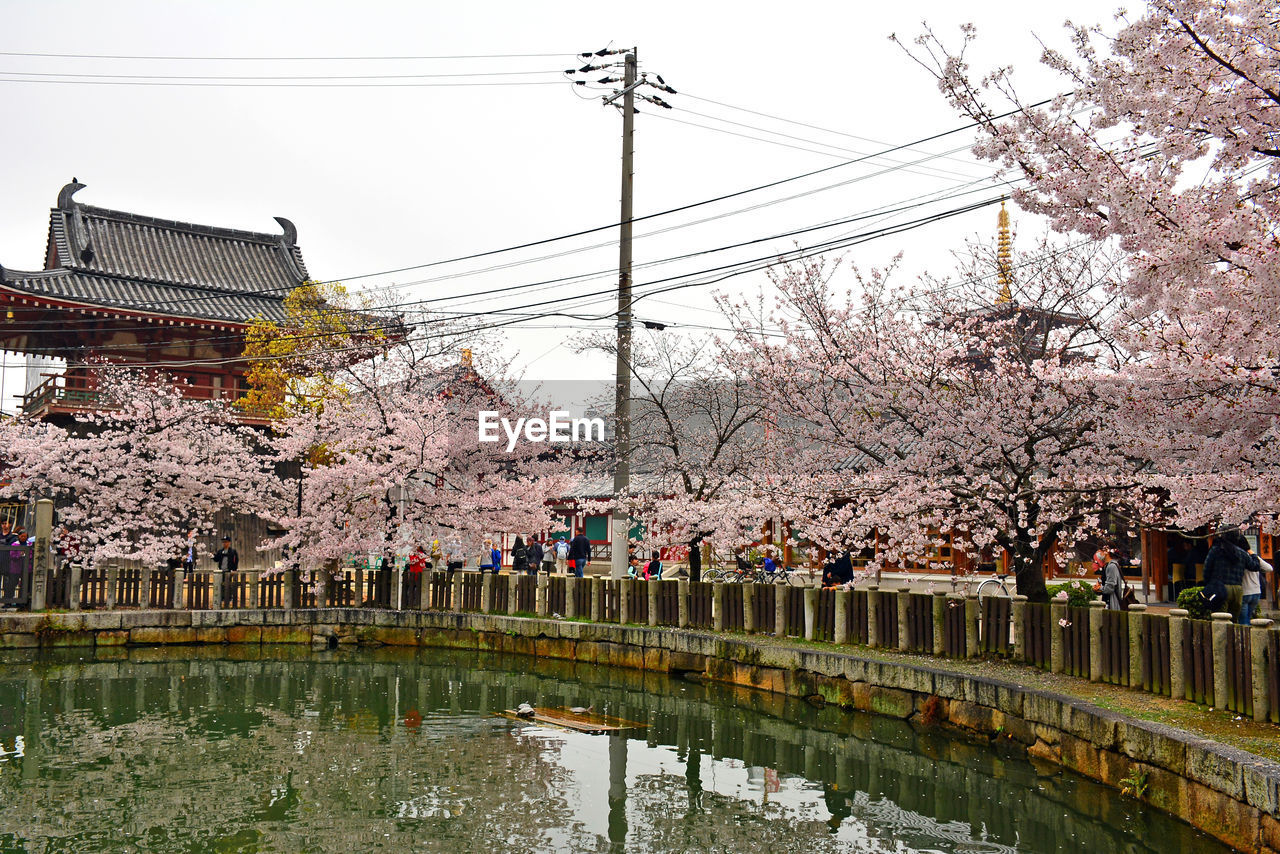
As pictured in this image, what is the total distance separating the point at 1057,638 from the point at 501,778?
7.32 m

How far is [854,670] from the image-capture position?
588 inches

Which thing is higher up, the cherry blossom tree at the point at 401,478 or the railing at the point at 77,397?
the railing at the point at 77,397

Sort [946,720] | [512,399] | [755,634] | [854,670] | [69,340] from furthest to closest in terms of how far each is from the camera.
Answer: [69,340]
[512,399]
[755,634]
[854,670]
[946,720]

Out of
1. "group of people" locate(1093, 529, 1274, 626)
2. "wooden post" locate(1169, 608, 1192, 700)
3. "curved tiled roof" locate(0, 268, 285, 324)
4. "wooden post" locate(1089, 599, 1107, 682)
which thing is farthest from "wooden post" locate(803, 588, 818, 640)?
"curved tiled roof" locate(0, 268, 285, 324)

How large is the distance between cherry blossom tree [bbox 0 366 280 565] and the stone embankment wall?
109 inches

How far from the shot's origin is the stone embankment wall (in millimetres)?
8734

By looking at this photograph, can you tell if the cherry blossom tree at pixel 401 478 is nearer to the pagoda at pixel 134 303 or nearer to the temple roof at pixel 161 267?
the pagoda at pixel 134 303

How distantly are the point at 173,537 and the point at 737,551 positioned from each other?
46.8 ft

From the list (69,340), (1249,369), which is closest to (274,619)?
(69,340)

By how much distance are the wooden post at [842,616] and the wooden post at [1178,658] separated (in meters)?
5.88

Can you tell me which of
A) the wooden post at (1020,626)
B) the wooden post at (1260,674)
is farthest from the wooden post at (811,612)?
the wooden post at (1260,674)

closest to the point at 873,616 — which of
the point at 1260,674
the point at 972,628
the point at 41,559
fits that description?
the point at 972,628

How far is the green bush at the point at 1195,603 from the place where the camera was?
14.1 meters

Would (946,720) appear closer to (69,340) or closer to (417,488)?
(417,488)
